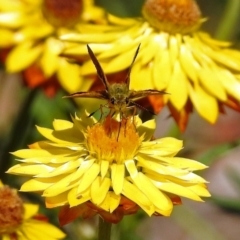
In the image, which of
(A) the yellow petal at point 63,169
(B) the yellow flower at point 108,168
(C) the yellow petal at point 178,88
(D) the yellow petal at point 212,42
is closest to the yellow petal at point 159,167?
(B) the yellow flower at point 108,168

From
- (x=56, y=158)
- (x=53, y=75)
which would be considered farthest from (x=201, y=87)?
(x=56, y=158)

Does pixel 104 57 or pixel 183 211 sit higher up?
pixel 104 57

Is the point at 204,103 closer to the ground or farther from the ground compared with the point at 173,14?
closer to the ground

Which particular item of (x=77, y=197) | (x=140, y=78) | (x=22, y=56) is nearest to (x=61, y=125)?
(x=77, y=197)

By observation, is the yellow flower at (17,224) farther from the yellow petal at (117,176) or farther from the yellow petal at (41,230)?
the yellow petal at (117,176)

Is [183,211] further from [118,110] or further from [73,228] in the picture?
[118,110]

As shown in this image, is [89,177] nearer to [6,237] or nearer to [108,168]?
[108,168]

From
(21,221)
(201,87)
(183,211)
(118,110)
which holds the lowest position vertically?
(183,211)

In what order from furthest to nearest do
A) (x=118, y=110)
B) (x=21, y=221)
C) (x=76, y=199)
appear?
(x=21, y=221), (x=118, y=110), (x=76, y=199)
